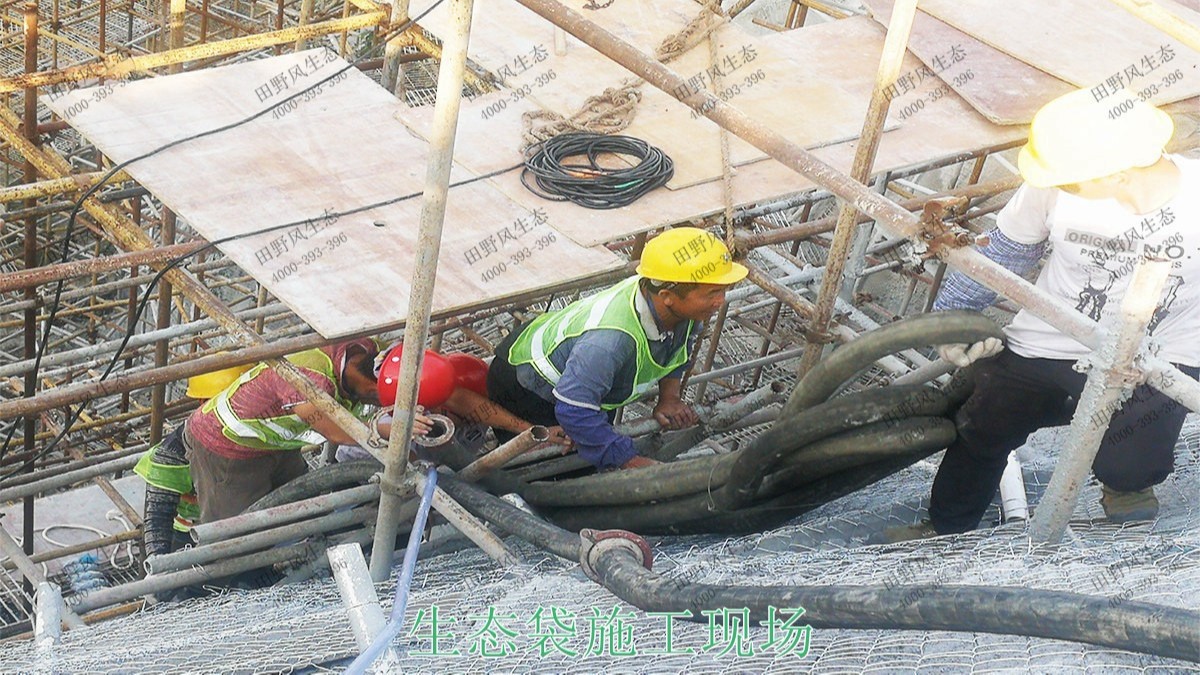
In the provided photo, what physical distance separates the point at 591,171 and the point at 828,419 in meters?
2.05

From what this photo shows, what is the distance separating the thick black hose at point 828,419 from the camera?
4.87m

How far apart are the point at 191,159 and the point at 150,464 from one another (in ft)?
5.28

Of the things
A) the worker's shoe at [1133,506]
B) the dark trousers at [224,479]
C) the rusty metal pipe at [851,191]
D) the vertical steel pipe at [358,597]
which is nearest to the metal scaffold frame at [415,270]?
the rusty metal pipe at [851,191]

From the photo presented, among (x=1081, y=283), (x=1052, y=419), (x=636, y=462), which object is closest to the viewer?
(x=1081, y=283)

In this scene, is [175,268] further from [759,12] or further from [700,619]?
[759,12]

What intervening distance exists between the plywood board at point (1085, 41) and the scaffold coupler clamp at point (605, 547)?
4.02 metres

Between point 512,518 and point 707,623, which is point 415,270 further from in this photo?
point 707,623

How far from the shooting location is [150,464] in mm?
7082

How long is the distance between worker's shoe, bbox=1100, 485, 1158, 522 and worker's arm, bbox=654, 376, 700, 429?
2117 mm

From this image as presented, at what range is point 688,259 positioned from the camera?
19.0ft

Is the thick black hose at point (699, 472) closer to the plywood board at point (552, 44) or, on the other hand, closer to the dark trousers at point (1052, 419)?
the dark trousers at point (1052, 419)

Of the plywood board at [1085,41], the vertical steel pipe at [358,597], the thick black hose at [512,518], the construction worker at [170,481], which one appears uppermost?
the vertical steel pipe at [358,597]

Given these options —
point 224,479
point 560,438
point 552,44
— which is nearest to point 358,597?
point 560,438

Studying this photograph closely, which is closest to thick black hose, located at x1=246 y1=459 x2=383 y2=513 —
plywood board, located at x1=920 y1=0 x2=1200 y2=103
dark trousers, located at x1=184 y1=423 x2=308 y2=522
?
dark trousers, located at x1=184 y1=423 x2=308 y2=522
